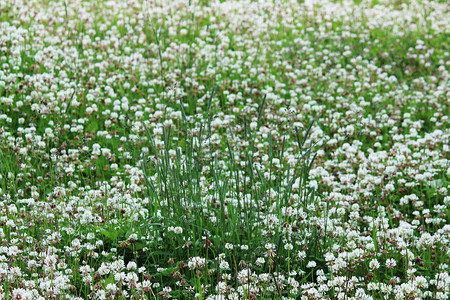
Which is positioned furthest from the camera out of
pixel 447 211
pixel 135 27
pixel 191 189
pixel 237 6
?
pixel 237 6

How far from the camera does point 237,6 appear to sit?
1215 cm

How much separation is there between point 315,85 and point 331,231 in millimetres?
4664

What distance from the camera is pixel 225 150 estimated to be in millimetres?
6895

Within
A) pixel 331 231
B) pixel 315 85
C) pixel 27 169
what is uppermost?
pixel 315 85

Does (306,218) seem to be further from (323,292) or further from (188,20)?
(188,20)

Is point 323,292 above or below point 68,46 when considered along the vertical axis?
below

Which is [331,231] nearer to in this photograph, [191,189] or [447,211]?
[191,189]

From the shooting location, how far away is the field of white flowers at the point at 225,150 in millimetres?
4266

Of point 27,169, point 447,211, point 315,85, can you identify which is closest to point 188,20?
point 315,85

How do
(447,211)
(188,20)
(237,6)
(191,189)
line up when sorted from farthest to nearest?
1. (237,6)
2. (188,20)
3. (447,211)
4. (191,189)

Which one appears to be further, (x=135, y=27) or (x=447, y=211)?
(x=135, y=27)

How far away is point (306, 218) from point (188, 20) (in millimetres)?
7105

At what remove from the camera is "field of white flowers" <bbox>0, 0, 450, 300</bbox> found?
4266 millimetres

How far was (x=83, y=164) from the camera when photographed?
21.2 feet
